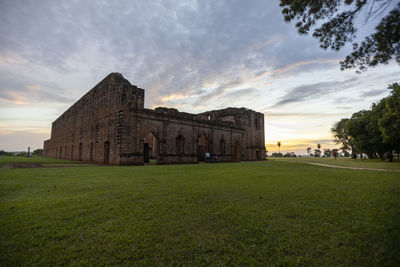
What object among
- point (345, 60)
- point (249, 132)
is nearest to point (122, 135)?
point (345, 60)

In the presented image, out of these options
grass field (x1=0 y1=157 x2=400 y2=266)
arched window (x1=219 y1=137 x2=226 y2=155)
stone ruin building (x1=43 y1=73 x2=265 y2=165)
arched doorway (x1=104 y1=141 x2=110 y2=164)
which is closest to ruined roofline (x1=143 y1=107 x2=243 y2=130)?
stone ruin building (x1=43 y1=73 x2=265 y2=165)

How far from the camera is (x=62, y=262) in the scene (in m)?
2.28

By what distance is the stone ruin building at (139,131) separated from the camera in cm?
1872

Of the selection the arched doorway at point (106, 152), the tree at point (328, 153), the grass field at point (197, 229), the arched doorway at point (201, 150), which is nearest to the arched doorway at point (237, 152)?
the arched doorway at point (201, 150)

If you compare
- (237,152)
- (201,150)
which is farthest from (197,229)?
(237,152)

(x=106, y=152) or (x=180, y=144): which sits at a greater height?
(x=180, y=144)

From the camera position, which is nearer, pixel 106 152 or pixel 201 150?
pixel 106 152

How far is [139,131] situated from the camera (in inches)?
762

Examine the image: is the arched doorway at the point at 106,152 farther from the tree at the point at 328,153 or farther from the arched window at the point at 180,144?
the tree at the point at 328,153

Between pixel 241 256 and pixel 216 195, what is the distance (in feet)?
9.53

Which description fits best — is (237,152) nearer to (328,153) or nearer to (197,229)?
(197,229)

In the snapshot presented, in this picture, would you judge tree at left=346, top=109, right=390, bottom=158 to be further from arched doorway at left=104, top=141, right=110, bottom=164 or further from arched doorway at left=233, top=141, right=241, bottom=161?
arched doorway at left=104, top=141, right=110, bottom=164

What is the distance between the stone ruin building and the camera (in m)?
18.7

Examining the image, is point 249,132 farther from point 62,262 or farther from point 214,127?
point 62,262
